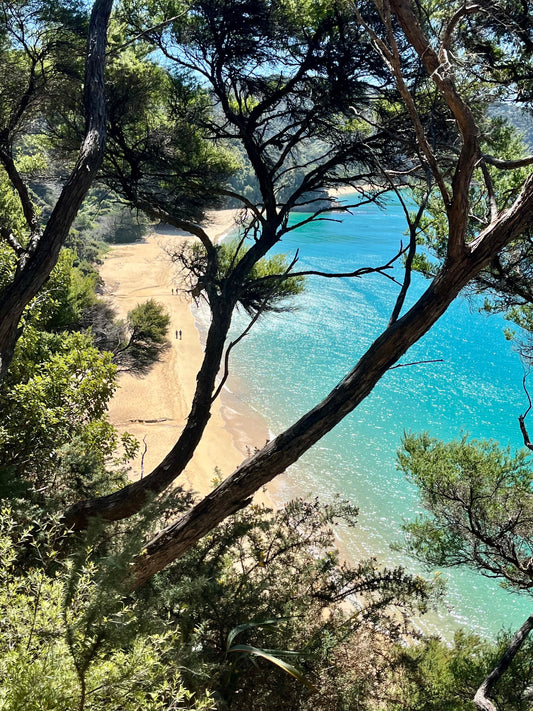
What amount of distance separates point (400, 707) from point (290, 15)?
21.3 feet

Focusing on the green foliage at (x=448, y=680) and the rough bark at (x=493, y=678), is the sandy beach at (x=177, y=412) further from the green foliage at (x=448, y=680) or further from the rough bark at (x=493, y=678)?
the rough bark at (x=493, y=678)

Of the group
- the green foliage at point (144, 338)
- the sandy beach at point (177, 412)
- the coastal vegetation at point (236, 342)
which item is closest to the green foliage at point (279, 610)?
the coastal vegetation at point (236, 342)

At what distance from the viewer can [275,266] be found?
1170cm

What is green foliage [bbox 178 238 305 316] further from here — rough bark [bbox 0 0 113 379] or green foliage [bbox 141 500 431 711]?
green foliage [bbox 141 500 431 711]

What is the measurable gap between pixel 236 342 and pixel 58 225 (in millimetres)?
1538

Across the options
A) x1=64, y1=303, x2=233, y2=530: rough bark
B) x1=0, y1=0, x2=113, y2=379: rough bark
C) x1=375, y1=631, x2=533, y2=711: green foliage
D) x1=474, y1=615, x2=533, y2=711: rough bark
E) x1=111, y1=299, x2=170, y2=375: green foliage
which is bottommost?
x1=375, y1=631, x2=533, y2=711: green foliage

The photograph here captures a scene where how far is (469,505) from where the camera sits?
5.30 m

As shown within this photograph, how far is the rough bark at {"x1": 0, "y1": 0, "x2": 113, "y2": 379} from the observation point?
3371 millimetres

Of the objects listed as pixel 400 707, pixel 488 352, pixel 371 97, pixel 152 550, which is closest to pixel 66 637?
pixel 152 550

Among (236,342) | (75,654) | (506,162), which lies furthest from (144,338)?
(75,654)

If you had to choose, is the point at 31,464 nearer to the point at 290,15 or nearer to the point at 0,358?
the point at 0,358

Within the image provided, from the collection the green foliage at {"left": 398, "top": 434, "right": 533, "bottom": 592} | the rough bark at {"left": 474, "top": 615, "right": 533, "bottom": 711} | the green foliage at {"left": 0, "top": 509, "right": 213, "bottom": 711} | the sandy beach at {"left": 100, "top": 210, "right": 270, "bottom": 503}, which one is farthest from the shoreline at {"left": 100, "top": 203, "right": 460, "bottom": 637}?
the green foliage at {"left": 0, "top": 509, "right": 213, "bottom": 711}

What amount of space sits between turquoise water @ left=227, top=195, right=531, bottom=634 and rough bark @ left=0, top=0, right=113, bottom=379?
494 centimetres

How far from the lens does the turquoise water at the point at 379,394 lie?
32.0ft
